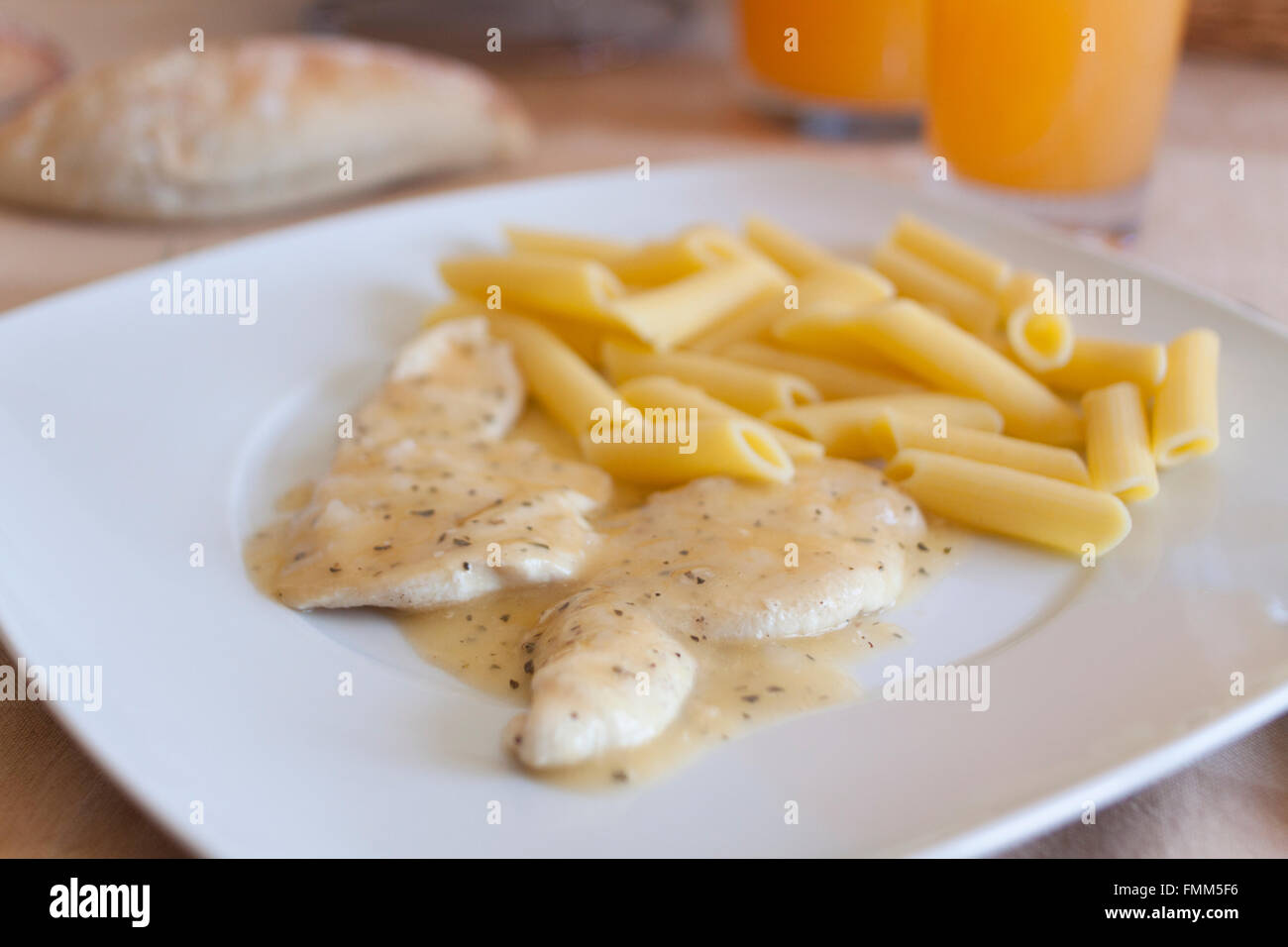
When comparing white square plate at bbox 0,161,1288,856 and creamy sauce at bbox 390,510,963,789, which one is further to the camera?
creamy sauce at bbox 390,510,963,789

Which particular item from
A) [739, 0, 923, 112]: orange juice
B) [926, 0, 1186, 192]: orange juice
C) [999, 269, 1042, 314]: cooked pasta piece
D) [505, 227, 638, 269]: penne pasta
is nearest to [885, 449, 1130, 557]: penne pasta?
[999, 269, 1042, 314]: cooked pasta piece

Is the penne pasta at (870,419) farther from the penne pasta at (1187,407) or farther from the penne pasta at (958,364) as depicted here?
the penne pasta at (1187,407)

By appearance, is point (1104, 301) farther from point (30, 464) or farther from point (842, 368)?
point (30, 464)

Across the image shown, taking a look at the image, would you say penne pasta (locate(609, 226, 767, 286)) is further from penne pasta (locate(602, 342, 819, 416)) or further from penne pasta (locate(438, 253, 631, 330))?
penne pasta (locate(602, 342, 819, 416))

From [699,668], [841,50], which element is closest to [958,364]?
[699,668]

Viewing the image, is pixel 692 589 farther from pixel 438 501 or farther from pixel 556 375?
pixel 556 375

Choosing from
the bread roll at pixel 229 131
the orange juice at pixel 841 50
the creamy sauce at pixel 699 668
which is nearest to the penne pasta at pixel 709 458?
the creamy sauce at pixel 699 668

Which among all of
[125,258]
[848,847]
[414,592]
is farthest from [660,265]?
[848,847]
